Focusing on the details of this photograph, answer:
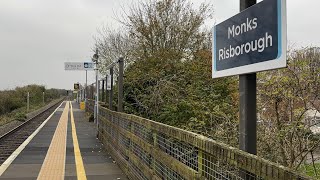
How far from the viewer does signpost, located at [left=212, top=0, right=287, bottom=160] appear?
2.75 meters

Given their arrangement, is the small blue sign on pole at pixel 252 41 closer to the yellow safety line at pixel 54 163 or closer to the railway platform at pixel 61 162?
the railway platform at pixel 61 162

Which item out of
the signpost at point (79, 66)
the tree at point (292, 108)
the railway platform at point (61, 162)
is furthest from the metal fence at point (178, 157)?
the signpost at point (79, 66)

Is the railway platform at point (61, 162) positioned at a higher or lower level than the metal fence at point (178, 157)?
lower

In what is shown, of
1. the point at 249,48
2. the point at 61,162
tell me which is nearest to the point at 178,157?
the point at 249,48

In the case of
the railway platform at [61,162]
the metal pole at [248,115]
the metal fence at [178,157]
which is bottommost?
the railway platform at [61,162]

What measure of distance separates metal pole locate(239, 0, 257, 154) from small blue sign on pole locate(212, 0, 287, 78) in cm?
12

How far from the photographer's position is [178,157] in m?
4.73

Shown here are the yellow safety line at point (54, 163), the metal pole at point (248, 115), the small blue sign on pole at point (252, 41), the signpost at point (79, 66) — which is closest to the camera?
the small blue sign on pole at point (252, 41)

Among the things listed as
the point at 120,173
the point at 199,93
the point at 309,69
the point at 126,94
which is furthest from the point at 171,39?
the point at 309,69

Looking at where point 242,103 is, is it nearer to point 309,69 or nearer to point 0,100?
point 309,69

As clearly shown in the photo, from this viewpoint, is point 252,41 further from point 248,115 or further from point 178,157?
point 178,157

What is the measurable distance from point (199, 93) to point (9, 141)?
8.27m

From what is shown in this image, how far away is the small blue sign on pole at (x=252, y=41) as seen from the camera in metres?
2.73

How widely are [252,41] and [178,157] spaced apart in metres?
2.05
